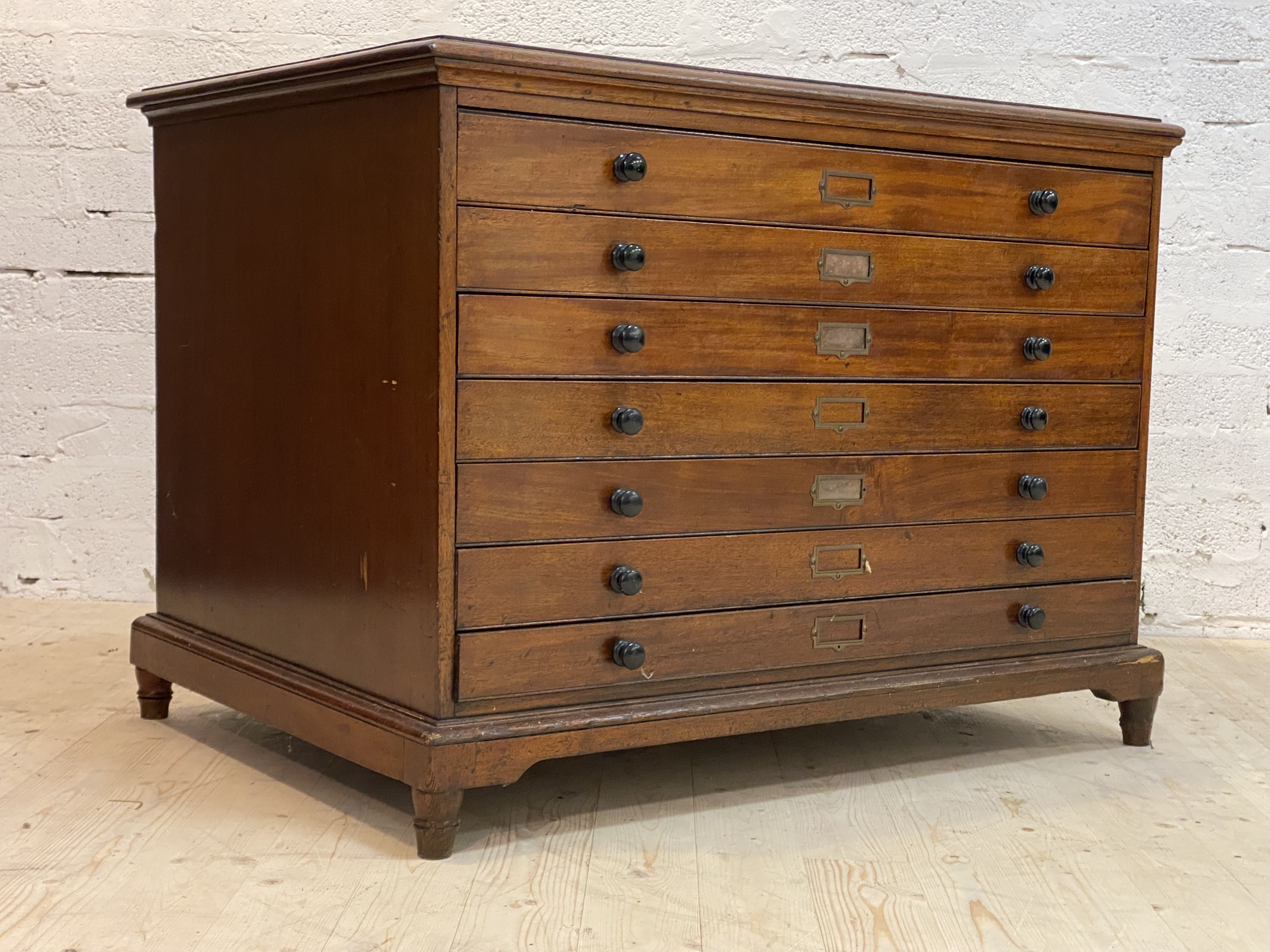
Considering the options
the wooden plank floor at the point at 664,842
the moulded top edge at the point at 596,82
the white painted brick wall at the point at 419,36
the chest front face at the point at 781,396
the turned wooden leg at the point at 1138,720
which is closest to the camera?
the wooden plank floor at the point at 664,842

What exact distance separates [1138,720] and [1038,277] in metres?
0.93

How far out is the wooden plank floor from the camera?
81.3 inches

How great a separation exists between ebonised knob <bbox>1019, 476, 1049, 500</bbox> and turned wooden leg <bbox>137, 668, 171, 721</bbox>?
170 cm

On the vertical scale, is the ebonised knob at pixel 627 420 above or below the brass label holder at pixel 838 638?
above

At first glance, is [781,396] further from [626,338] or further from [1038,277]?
[1038,277]

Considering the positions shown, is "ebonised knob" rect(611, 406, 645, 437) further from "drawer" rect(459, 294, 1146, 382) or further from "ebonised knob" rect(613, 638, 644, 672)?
"ebonised knob" rect(613, 638, 644, 672)

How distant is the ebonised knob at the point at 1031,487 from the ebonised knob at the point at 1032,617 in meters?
0.21

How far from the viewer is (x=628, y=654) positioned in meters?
2.46

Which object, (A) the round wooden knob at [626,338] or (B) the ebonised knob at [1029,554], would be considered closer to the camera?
(A) the round wooden knob at [626,338]

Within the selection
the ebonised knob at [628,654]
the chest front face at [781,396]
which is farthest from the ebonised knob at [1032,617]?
the ebonised knob at [628,654]

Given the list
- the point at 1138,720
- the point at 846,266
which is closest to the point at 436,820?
the point at 846,266

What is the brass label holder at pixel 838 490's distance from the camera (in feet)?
8.72

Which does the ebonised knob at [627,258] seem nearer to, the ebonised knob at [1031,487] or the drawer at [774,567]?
the drawer at [774,567]

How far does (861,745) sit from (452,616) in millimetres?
1052
